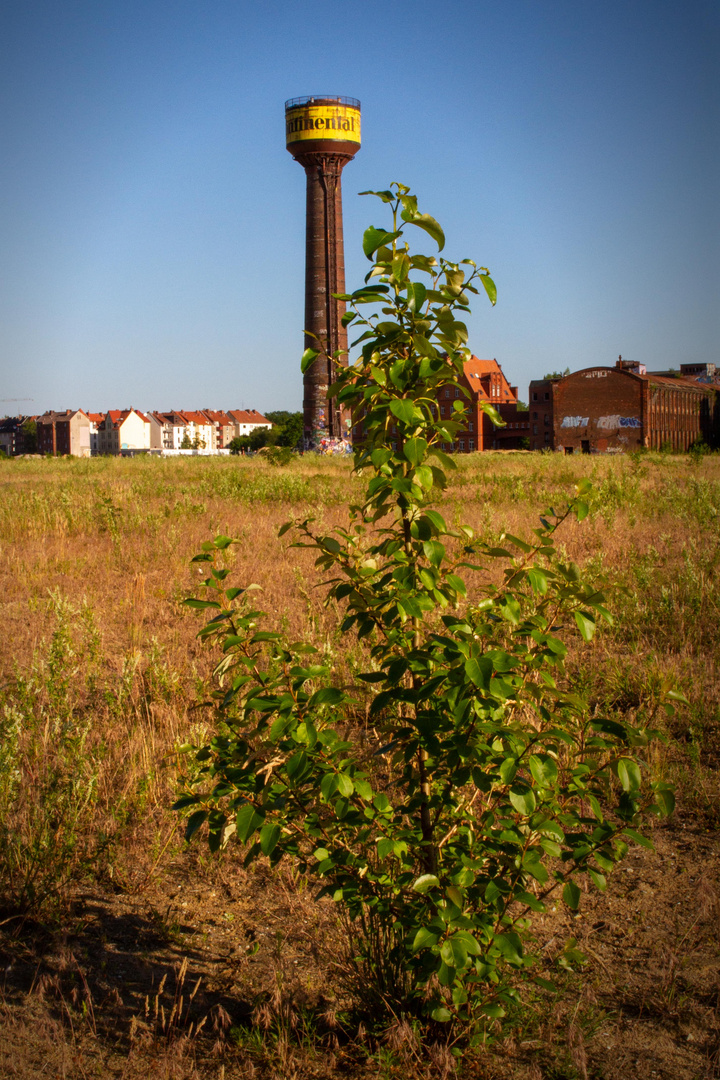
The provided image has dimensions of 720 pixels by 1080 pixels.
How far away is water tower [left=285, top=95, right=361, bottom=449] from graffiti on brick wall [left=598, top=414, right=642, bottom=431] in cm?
1530

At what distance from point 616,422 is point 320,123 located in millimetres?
24346

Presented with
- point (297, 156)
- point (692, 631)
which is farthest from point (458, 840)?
point (297, 156)

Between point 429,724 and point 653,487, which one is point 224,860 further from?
point 653,487

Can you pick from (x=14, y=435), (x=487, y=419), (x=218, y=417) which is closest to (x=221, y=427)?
(x=218, y=417)

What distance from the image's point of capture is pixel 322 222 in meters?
43.2

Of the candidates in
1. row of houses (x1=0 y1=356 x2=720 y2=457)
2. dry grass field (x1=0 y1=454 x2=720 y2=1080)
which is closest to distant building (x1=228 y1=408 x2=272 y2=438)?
row of houses (x1=0 y1=356 x2=720 y2=457)

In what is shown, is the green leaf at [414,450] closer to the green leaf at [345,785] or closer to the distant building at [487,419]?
the green leaf at [345,785]

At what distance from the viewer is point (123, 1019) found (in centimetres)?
229

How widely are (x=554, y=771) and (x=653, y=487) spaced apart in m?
12.4

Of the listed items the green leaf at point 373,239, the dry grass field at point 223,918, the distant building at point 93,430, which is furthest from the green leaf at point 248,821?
the distant building at point 93,430

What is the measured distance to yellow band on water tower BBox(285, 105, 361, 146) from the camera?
4506cm

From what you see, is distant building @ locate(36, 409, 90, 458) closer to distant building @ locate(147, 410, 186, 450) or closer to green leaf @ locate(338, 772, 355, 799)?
distant building @ locate(147, 410, 186, 450)

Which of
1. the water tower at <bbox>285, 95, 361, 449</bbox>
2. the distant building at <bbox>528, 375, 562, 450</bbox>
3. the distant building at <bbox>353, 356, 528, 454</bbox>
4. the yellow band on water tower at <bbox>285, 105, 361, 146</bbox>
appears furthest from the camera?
the distant building at <bbox>353, 356, 528, 454</bbox>

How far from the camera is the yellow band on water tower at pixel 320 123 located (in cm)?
4506
